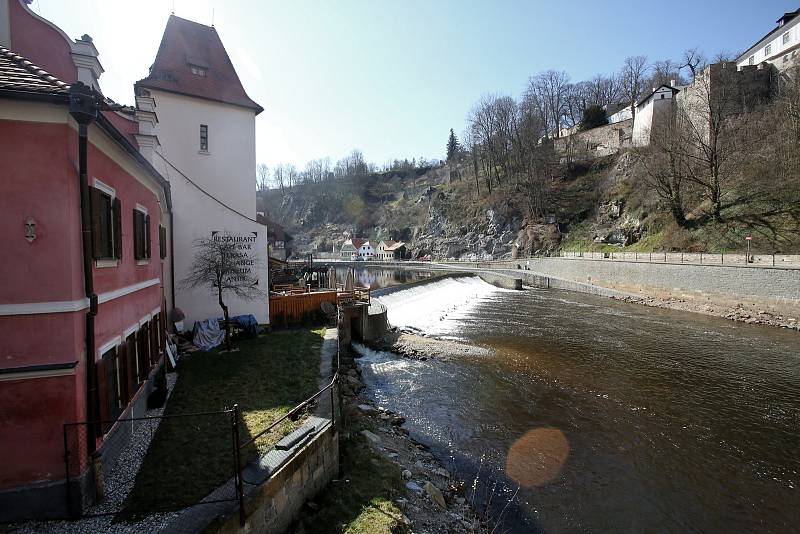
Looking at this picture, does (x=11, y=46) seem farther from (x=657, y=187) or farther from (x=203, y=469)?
(x=657, y=187)

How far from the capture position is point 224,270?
45.5 ft

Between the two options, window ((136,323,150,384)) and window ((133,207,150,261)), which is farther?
window ((133,207,150,261))

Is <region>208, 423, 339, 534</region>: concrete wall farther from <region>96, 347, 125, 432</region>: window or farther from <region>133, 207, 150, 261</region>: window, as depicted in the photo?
<region>133, 207, 150, 261</region>: window

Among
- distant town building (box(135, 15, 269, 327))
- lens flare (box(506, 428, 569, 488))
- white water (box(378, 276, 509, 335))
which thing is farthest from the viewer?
white water (box(378, 276, 509, 335))

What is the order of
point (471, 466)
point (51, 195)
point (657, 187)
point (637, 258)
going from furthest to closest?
point (657, 187) < point (637, 258) < point (471, 466) < point (51, 195)

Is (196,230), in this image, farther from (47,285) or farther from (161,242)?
(47,285)

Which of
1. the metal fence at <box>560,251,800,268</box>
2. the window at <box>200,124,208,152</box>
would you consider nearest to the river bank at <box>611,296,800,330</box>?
the metal fence at <box>560,251,800,268</box>

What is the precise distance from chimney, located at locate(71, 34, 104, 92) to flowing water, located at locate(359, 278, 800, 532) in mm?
10837

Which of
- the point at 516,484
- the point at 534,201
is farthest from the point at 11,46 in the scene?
the point at 534,201

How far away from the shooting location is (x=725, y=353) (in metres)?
17.5

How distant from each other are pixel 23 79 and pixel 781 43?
79.0 metres

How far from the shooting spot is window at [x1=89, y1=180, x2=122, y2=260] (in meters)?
5.90

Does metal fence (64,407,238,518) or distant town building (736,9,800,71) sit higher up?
distant town building (736,9,800,71)

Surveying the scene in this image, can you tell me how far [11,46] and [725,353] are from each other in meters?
25.7
